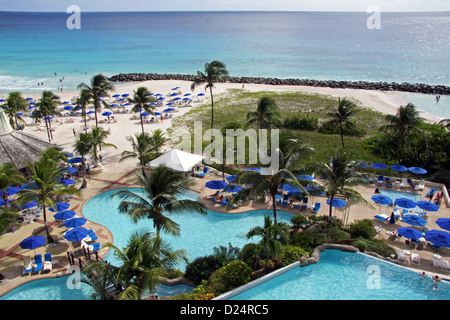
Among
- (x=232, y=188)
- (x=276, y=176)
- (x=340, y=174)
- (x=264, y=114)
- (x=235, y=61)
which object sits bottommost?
(x=232, y=188)

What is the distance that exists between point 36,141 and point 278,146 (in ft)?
65.9

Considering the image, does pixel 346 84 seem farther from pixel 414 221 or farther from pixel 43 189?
pixel 43 189

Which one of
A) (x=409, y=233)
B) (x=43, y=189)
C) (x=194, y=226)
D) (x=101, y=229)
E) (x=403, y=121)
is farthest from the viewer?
(x=403, y=121)

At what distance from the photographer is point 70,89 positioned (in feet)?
213

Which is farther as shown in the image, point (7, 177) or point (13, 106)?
point (13, 106)

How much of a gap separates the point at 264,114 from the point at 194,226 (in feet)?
34.0

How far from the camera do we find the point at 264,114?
86.6ft

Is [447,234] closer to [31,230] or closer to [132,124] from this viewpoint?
[31,230]

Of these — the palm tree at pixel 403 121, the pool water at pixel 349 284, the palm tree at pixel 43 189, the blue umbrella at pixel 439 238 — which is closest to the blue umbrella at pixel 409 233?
the blue umbrella at pixel 439 238

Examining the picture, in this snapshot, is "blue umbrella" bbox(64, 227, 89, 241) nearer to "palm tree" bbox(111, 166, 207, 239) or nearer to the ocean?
"palm tree" bbox(111, 166, 207, 239)

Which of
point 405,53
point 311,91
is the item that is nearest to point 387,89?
point 311,91

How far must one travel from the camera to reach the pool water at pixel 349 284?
14.6 meters

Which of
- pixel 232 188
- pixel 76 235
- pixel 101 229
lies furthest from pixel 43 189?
pixel 232 188

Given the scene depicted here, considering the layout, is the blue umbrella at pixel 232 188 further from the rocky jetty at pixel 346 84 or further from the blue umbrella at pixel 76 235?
the rocky jetty at pixel 346 84
